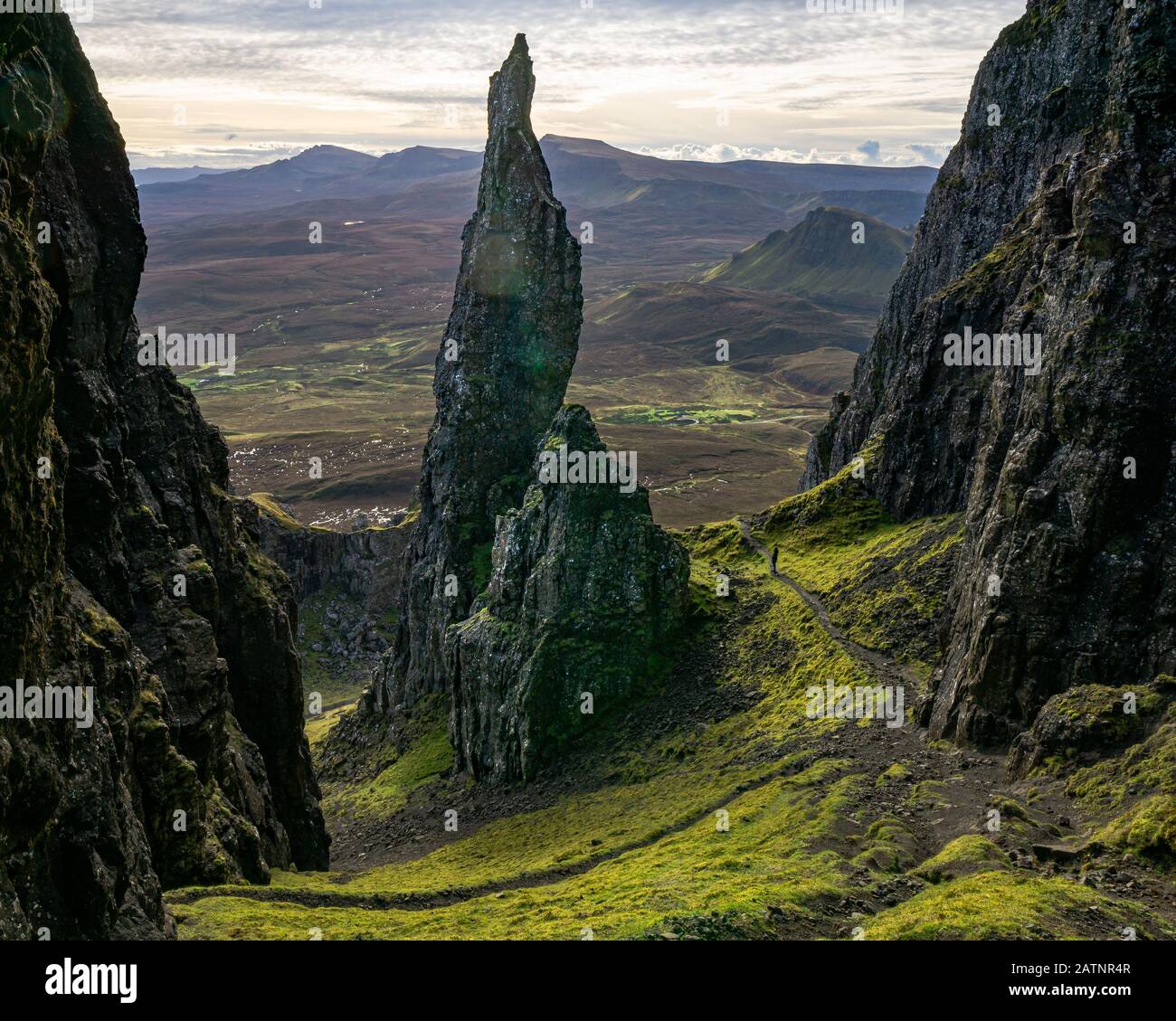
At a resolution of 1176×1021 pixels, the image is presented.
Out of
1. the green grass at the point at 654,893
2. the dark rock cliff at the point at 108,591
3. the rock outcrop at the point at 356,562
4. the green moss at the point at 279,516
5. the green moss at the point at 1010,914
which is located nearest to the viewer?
the dark rock cliff at the point at 108,591

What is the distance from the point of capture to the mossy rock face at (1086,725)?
4553 cm

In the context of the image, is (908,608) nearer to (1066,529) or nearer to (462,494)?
(1066,529)

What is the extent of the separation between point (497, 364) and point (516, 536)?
26826 millimetres

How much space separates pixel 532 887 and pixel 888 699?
26.8 metres

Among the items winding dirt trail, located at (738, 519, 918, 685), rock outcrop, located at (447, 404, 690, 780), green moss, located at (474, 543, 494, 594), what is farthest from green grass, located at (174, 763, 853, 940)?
green moss, located at (474, 543, 494, 594)

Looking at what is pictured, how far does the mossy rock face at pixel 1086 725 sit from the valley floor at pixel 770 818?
2.63ft

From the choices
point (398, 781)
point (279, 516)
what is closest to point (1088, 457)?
point (398, 781)

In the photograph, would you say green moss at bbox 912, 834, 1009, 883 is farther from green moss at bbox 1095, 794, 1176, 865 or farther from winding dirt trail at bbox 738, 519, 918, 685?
winding dirt trail at bbox 738, 519, 918, 685

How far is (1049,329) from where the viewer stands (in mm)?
57188

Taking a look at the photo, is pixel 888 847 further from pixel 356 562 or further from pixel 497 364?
pixel 356 562

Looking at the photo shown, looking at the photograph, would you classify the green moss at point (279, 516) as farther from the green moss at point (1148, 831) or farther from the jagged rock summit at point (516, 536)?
the green moss at point (1148, 831)

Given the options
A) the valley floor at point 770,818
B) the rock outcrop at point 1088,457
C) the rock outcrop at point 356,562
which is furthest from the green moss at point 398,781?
the rock outcrop at point 356,562

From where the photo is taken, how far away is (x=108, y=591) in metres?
50.8

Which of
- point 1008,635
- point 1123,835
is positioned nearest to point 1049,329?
point 1008,635
